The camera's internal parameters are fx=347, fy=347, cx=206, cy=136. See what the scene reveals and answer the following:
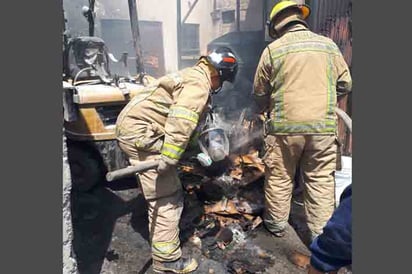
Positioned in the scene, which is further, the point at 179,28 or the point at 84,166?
the point at 179,28

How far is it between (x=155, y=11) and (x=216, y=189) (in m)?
11.8

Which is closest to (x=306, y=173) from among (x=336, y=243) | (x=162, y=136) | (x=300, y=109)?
(x=300, y=109)

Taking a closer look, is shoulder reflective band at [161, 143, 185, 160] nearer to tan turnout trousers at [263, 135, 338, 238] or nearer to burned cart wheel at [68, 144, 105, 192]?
tan turnout trousers at [263, 135, 338, 238]

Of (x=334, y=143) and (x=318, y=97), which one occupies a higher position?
(x=318, y=97)

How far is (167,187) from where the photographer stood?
10.3ft

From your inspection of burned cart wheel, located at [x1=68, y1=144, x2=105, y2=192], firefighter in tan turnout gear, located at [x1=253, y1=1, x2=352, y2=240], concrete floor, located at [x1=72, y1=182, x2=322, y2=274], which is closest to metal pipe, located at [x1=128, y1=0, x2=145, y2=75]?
burned cart wheel, located at [x1=68, y1=144, x2=105, y2=192]

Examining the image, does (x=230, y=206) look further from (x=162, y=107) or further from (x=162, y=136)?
(x=162, y=107)

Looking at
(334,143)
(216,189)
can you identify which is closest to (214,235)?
(216,189)

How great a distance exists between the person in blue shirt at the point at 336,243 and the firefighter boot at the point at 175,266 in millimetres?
1706

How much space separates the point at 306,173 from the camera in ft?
11.6

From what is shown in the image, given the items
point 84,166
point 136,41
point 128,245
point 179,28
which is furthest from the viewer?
point 179,28

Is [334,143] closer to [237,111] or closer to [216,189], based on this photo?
[216,189]

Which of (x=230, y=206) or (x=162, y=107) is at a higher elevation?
(x=162, y=107)

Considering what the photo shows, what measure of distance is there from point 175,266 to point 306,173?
5.19ft
